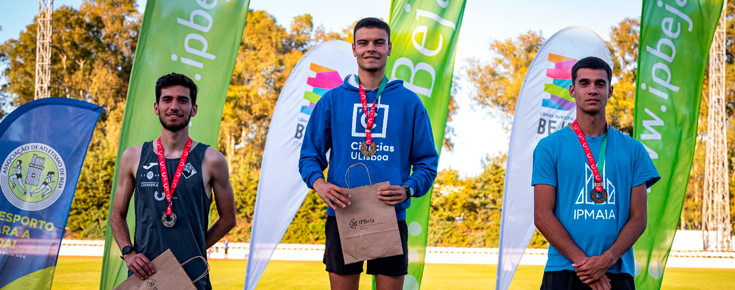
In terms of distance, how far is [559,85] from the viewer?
23.8ft

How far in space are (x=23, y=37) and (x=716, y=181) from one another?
1204 inches

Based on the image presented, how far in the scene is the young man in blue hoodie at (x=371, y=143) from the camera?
2.73 m

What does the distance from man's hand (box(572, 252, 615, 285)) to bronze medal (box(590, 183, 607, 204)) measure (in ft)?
0.77

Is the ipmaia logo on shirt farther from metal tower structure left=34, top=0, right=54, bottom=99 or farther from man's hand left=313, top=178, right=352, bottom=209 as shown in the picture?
metal tower structure left=34, top=0, right=54, bottom=99

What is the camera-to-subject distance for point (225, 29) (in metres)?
5.69

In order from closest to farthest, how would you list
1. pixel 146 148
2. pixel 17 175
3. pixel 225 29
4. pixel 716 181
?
pixel 146 148 → pixel 17 175 → pixel 225 29 → pixel 716 181

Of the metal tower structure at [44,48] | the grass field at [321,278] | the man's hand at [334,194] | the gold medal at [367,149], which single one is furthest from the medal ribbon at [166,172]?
the metal tower structure at [44,48]

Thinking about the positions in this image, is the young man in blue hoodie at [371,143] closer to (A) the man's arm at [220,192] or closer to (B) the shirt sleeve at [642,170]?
(A) the man's arm at [220,192]

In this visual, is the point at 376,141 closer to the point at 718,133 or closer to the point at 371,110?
the point at 371,110

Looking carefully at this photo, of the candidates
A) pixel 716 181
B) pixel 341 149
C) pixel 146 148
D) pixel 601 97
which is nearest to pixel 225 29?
pixel 146 148

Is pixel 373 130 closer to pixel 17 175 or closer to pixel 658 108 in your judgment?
pixel 17 175

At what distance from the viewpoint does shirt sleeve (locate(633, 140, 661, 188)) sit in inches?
108

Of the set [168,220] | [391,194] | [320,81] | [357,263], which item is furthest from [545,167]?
[320,81]

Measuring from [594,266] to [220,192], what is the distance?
1677 mm
